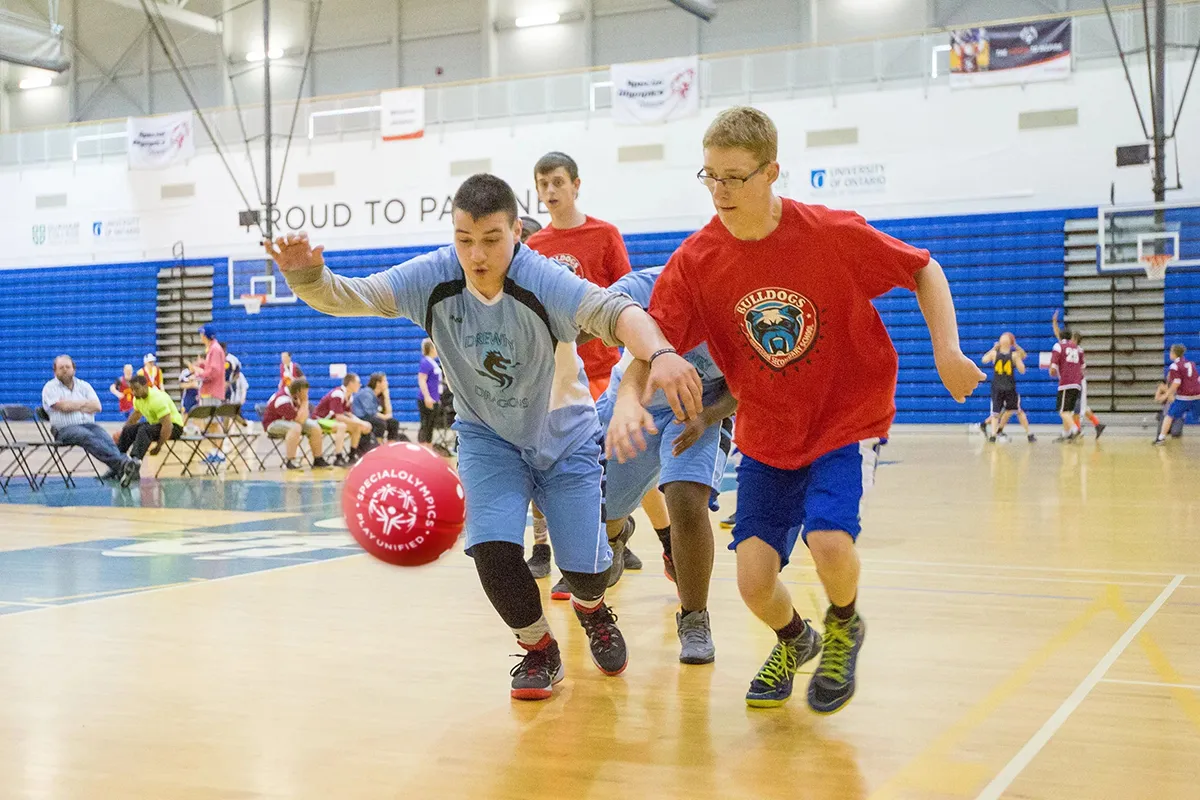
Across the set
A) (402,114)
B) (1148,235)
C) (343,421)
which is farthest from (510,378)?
(402,114)

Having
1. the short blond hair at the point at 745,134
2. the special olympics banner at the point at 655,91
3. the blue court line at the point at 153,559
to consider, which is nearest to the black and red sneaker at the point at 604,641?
the short blond hair at the point at 745,134

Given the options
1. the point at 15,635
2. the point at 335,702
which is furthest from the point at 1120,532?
the point at 15,635

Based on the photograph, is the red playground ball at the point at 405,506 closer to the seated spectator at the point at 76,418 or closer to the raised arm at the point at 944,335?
the raised arm at the point at 944,335

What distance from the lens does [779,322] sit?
11.7ft

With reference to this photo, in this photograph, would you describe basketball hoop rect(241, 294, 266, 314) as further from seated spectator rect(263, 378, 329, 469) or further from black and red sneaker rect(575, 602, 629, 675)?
black and red sneaker rect(575, 602, 629, 675)

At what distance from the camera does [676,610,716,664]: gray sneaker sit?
443 centimetres

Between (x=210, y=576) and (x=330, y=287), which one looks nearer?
(x=330, y=287)

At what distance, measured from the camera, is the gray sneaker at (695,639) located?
4.43 meters

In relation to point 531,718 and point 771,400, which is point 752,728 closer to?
point 531,718

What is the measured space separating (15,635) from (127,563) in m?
2.23

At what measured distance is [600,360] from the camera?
19.6 ft

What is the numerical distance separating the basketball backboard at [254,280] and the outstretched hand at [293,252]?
20025mm

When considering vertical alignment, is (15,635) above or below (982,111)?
below

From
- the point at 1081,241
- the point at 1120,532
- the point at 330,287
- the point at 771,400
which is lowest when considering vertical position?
the point at 1120,532
